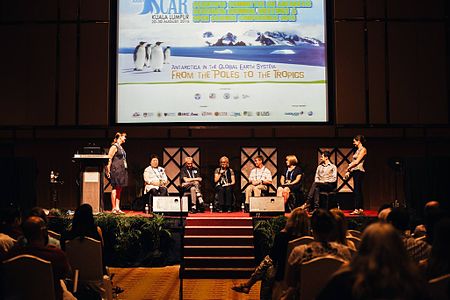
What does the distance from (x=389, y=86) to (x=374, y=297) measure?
9.00 m

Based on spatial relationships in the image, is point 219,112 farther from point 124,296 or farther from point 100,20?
point 124,296

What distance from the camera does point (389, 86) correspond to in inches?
401

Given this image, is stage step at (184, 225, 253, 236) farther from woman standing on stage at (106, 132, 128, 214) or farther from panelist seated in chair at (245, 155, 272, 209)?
panelist seated in chair at (245, 155, 272, 209)

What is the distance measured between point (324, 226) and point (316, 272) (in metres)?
0.28

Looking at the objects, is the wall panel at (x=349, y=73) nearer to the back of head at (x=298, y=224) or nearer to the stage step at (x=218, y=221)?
the stage step at (x=218, y=221)

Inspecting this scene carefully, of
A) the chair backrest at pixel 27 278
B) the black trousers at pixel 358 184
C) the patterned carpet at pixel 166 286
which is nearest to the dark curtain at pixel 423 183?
the black trousers at pixel 358 184

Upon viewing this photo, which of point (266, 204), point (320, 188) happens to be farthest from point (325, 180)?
point (266, 204)

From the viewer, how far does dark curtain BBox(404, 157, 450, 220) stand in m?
8.54

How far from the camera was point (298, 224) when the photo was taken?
12.3 feet

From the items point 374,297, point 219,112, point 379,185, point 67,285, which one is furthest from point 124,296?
point 379,185

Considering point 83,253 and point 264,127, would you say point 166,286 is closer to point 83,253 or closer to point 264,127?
point 83,253

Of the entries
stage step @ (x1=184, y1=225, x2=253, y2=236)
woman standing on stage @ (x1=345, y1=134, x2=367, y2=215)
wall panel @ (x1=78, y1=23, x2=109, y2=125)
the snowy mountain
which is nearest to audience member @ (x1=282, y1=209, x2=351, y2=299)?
stage step @ (x1=184, y1=225, x2=253, y2=236)

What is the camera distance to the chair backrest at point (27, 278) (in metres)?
2.78

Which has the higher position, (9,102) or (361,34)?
(361,34)
